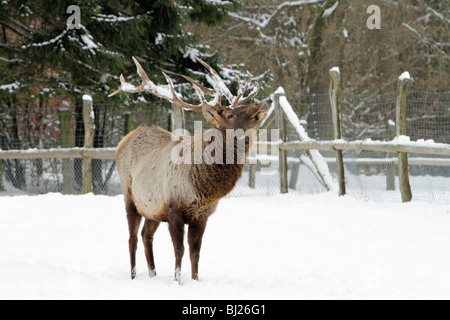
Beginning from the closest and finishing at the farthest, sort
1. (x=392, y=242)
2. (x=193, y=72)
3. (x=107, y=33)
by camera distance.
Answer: (x=392, y=242)
(x=107, y=33)
(x=193, y=72)

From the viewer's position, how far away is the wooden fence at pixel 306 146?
761 cm

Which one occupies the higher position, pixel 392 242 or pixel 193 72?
pixel 193 72

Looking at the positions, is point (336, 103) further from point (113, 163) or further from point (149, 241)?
point (113, 163)

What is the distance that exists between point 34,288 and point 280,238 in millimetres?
3063

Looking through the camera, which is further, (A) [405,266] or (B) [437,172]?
(B) [437,172]

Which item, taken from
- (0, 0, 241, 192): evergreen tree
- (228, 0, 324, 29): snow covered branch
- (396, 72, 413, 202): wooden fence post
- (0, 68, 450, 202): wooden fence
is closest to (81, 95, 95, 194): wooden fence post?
(0, 68, 450, 202): wooden fence

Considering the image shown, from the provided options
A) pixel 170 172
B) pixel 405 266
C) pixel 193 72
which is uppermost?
pixel 193 72

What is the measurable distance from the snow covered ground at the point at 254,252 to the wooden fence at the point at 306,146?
2.16 feet

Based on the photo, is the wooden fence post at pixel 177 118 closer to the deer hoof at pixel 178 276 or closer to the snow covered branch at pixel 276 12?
the deer hoof at pixel 178 276

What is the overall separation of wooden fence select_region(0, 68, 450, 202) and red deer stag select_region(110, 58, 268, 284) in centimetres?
388

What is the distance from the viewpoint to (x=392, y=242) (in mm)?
5656

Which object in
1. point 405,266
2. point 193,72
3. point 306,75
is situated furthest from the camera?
point 306,75

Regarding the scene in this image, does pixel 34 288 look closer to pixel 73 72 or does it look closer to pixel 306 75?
pixel 73 72

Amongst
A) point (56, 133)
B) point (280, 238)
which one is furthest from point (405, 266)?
point (56, 133)
